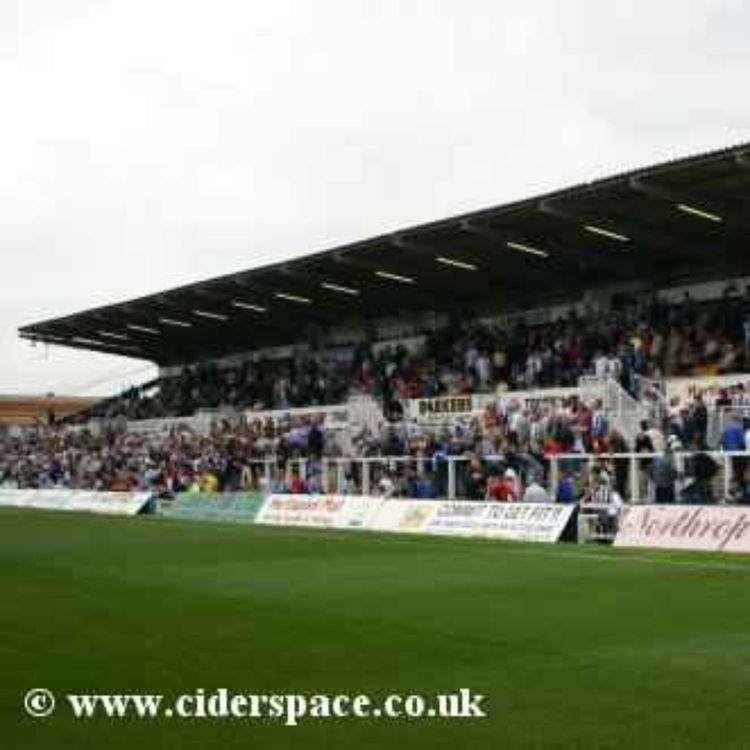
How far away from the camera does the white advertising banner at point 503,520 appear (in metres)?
26.7

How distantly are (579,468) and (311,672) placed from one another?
67.8 ft

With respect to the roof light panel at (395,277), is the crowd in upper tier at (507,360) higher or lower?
lower

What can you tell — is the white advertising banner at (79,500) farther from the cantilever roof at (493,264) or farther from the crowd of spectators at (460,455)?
the cantilever roof at (493,264)

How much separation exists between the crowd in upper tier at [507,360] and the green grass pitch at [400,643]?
14442mm

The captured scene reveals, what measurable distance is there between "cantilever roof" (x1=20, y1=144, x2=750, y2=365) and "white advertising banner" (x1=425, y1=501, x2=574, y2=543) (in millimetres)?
8804

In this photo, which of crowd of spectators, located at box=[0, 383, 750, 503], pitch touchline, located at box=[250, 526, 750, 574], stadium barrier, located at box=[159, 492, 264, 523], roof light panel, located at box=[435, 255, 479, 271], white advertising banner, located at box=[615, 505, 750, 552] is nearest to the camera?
pitch touchline, located at box=[250, 526, 750, 574]

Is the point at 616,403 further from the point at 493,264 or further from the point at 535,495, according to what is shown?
the point at 493,264

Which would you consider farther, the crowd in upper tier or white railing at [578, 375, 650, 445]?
the crowd in upper tier

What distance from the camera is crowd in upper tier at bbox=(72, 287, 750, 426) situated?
118 ft

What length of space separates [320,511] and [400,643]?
2246 centimetres

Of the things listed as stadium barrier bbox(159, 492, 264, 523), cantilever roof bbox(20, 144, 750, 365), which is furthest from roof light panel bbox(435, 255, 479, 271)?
stadium barrier bbox(159, 492, 264, 523)

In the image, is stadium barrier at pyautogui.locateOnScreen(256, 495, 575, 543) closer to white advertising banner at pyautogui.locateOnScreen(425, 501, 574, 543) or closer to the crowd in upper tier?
white advertising banner at pyautogui.locateOnScreen(425, 501, 574, 543)

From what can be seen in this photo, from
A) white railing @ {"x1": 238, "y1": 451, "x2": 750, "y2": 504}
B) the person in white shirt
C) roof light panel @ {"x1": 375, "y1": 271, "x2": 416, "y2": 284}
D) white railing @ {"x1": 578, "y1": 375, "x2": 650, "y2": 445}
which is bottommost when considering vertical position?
the person in white shirt

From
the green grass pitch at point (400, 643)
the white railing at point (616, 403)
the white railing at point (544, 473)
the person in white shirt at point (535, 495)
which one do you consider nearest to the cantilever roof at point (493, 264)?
the white railing at point (616, 403)
